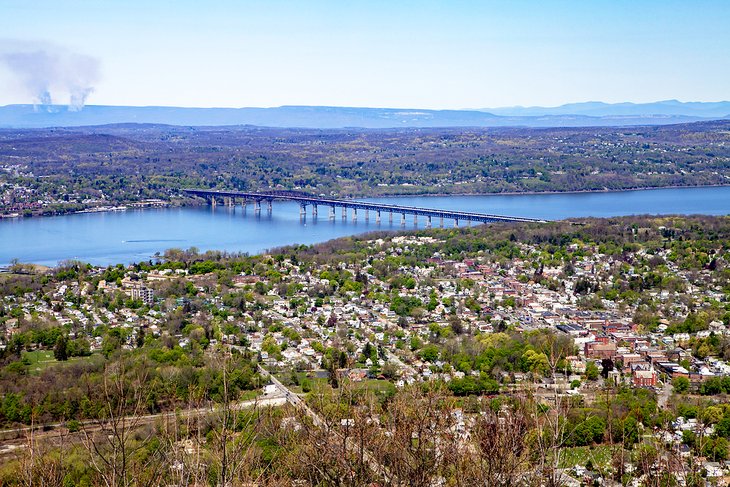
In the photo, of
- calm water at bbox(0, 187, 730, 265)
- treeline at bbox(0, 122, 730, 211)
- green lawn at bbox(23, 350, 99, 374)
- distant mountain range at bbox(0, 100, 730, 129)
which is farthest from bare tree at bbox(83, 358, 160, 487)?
distant mountain range at bbox(0, 100, 730, 129)

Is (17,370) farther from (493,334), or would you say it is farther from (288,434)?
(288,434)

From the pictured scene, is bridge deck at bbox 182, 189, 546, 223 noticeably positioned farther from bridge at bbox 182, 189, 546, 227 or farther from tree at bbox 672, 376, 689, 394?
tree at bbox 672, 376, 689, 394

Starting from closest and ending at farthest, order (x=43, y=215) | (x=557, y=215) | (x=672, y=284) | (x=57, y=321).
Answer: (x=57, y=321), (x=672, y=284), (x=557, y=215), (x=43, y=215)

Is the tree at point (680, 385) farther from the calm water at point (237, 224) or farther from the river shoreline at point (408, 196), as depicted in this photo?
the river shoreline at point (408, 196)

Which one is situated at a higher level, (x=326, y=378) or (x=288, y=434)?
(x=288, y=434)

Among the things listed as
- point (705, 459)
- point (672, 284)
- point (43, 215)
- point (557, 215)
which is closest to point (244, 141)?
point (43, 215)

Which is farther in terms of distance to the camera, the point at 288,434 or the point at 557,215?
the point at 557,215
